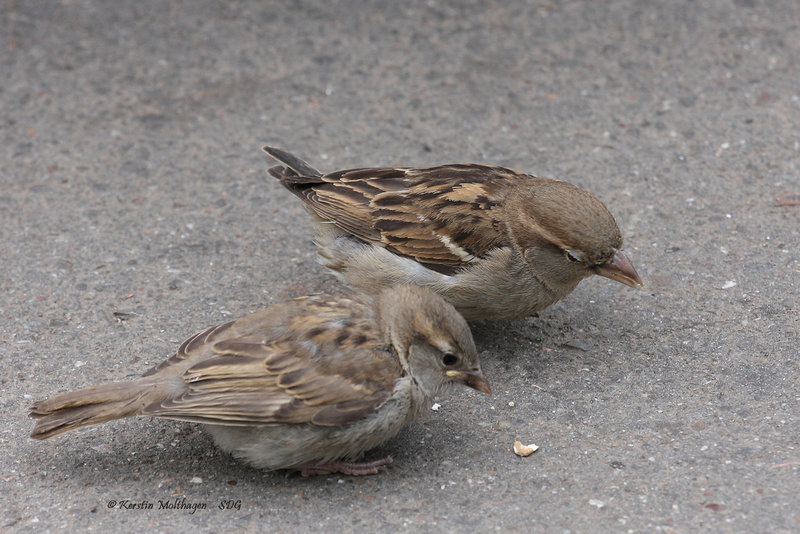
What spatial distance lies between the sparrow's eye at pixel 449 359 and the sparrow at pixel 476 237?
2.95ft

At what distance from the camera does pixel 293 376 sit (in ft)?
15.0

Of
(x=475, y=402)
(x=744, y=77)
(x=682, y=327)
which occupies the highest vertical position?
(x=744, y=77)

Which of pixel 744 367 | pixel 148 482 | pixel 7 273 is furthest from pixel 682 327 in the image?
pixel 7 273

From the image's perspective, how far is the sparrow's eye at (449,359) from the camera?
4738 mm

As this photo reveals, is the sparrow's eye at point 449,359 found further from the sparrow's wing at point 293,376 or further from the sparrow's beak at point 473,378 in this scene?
the sparrow's wing at point 293,376

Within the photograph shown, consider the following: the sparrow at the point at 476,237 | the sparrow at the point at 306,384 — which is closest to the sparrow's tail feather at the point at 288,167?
the sparrow at the point at 476,237

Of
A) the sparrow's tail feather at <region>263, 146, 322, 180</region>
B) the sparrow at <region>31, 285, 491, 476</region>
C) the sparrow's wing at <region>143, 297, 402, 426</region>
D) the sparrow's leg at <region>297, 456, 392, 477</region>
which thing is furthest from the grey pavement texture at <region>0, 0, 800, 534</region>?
the sparrow's tail feather at <region>263, 146, 322, 180</region>

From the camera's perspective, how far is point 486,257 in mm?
5574

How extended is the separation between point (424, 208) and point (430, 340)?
1.24 meters

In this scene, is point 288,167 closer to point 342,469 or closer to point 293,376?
point 293,376

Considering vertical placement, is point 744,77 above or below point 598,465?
above

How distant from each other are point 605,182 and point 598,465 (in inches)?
114

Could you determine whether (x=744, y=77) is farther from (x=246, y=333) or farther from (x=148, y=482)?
(x=148, y=482)

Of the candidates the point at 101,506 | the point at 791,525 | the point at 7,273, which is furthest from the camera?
the point at 7,273
